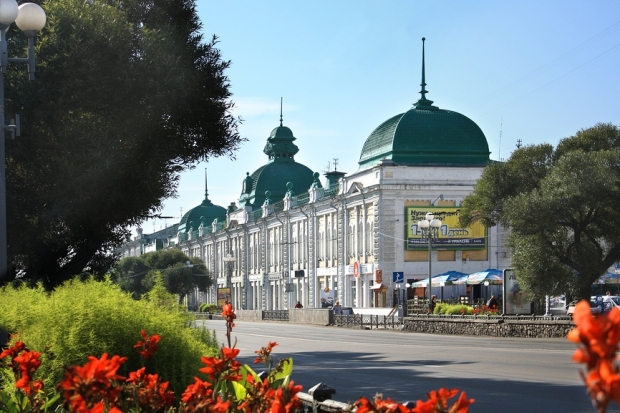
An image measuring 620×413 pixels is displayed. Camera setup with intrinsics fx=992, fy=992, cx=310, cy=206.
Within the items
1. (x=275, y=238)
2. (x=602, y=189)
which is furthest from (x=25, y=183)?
(x=275, y=238)

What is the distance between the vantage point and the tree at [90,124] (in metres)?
18.2

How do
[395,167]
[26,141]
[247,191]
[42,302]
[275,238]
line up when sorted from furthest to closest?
1. [247,191]
2. [275,238]
3. [395,167]
4. [26,141]
5. [42,302]

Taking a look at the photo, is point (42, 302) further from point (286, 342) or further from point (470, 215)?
point (470, 215)

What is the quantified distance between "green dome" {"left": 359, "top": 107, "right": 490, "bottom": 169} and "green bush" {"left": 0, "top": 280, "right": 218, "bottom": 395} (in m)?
60.7

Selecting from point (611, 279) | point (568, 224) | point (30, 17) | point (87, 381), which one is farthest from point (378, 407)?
point (611, 279)

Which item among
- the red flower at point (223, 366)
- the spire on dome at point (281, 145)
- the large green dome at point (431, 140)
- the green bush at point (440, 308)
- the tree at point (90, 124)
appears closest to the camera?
the red flower at point (223, 366)

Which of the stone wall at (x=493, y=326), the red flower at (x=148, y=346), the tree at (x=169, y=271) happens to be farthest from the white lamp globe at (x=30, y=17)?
the tree at (x=169, y=271)

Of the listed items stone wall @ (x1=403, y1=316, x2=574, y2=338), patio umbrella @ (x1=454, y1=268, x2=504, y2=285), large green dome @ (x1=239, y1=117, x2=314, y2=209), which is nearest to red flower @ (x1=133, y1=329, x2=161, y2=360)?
stone wall @ (x1=403, y1=316, x2=574, y2=338)

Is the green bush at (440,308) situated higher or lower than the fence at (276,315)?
higher

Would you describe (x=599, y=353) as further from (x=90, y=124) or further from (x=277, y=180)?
(x=277, y=180)

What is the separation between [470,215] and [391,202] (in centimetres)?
1855

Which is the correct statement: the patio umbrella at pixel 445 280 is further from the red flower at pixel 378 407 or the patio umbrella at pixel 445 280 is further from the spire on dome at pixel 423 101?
the red flower at pixel 378 407

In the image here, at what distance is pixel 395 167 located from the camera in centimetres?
6988

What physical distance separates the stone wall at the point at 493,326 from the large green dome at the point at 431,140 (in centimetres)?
2653
